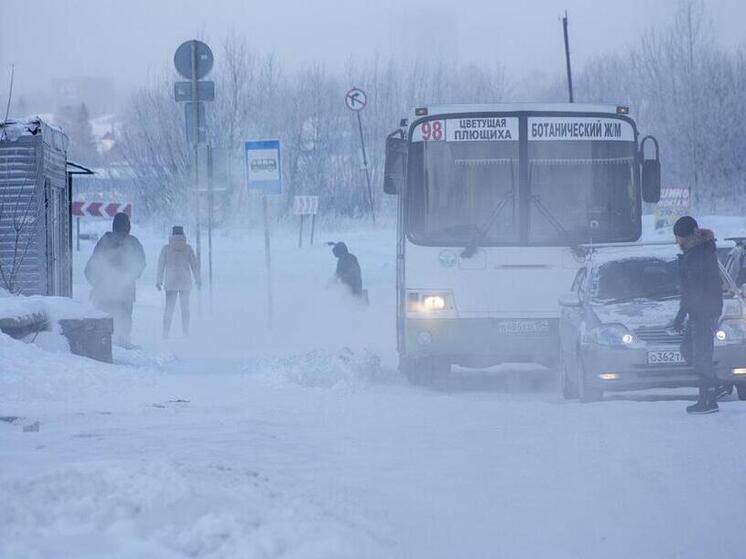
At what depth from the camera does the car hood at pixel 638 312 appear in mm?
11977

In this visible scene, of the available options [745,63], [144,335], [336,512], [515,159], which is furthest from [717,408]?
[745,63]

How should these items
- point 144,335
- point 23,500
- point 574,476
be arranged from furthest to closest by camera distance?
point 144,335, point 574,476, point 23,500

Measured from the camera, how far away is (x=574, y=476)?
7.47m

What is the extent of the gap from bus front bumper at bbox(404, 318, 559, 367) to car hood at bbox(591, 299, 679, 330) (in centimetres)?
178

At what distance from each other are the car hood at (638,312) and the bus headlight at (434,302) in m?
2.08

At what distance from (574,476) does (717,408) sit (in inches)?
135

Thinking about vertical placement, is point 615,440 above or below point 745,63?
below

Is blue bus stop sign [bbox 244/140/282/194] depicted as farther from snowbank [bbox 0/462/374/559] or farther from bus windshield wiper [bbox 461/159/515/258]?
snowbank [bbox 0/462/374/559]

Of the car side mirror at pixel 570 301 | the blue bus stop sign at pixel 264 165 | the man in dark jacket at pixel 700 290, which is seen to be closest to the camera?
the man in dark jacket at pixel 700 290

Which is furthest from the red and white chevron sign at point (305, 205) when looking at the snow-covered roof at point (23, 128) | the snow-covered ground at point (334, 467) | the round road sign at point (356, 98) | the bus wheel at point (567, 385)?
the bus wheel at point (567, 385)

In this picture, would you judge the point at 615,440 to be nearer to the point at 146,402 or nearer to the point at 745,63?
the point at 146,402

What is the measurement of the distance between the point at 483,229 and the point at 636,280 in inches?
71.2

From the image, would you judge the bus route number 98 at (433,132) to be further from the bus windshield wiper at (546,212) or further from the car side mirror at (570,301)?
the car side mirror at (570,301)

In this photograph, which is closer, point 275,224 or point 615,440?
point 615,440
